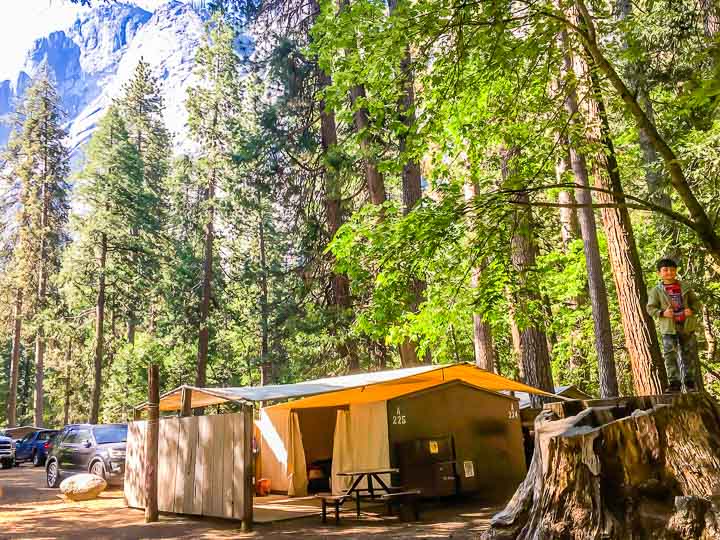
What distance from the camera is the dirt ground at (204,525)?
28.2 ft

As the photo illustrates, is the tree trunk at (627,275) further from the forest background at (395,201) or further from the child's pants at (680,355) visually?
the child's pants at (680,355)

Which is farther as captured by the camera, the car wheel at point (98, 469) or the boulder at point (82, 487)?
the car wheel at point (98, 469)

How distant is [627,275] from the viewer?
8117mm

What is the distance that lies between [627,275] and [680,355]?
6.80ft

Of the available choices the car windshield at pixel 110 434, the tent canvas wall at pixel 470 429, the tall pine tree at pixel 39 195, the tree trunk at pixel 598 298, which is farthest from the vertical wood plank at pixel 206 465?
the tall pine tree at pixel 39 195

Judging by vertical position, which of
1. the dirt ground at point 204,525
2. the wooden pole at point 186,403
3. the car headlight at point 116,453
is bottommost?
the dirt ground at point 204,525

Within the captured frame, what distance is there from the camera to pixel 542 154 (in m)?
7.88

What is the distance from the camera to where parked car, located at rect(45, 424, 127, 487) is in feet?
50.0

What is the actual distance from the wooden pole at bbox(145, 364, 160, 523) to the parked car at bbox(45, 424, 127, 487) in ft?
16.9

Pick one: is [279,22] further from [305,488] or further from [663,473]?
[663,473]

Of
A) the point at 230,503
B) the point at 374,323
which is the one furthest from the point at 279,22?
the point at 230,503

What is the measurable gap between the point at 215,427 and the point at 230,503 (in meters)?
1.21

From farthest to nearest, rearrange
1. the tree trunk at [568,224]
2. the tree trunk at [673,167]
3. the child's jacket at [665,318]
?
the tree trunk at [568,224]
the child's jacket at [665,318]
the tree trunk at [673,167]

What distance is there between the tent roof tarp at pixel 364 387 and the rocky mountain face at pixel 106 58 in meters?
118
